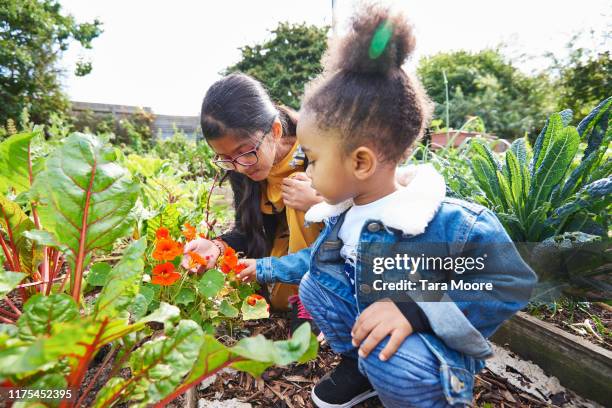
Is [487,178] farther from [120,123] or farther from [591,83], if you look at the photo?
[120,123]

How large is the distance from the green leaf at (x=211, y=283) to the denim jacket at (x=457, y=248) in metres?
0.40

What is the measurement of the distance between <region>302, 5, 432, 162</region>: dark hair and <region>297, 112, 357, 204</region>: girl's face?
0.03 m

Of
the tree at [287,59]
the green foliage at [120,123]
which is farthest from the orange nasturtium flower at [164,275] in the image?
the tree at [287,59]

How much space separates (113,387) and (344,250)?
0.72m

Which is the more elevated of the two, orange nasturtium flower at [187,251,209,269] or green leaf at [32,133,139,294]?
green leaf at [32,133,139,294]

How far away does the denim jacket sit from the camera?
89 centimetres

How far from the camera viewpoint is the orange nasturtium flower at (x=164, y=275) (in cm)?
119

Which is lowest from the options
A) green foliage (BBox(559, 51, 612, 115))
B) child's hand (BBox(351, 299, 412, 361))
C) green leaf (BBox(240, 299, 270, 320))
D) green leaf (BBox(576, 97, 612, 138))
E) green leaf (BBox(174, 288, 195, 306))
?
green leaf (BBox(240, 299, 270, 320))

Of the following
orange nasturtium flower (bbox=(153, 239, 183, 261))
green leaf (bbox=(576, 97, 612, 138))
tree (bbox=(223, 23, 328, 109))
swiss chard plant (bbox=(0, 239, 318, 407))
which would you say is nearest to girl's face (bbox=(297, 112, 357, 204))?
swiss chard plant (bbox=(0, 239, 318, 407))

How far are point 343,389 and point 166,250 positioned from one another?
0.74 meters

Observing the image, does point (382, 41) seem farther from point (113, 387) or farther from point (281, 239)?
point (281, 239)

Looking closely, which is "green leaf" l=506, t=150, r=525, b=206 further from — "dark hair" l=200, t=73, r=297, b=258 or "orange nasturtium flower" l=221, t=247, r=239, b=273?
"orange nasturtium flower" l=221, t=247, r=239, b=273

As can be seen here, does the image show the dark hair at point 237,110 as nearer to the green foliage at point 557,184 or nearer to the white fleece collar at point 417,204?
the white fleece collar at point 417,204

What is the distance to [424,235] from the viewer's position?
0.99 meters
